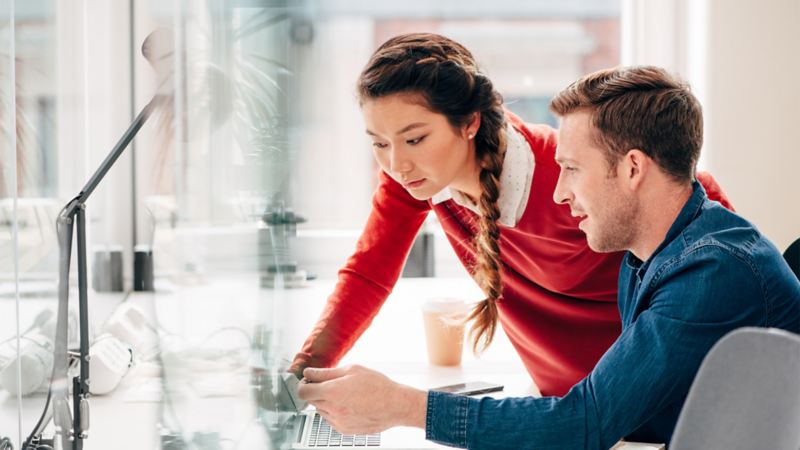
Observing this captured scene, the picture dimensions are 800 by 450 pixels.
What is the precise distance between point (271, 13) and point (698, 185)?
0.58m

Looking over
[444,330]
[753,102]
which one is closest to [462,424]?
[444,330]

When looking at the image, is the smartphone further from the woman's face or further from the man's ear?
the man's ear

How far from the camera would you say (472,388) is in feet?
5.19

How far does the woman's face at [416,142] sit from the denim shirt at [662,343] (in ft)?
1.30

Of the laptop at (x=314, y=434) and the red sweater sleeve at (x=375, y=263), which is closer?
the laptop at (x=314, y=434)

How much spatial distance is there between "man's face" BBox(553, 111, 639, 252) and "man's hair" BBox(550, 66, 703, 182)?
0.02 m

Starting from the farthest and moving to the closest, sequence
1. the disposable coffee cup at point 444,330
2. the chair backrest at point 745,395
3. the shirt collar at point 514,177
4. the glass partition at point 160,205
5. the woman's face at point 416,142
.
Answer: the disposable coffee cup at point 444,330
the shirt collar at point 514,177
the woman's face at point 416,142
the glass partition at point 160,205
the chair backrest at point 745,395

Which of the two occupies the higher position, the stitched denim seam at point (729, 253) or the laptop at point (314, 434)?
the stitched denim seam at point (729, 253)

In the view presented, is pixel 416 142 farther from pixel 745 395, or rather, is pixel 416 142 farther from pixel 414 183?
pixel 745 395

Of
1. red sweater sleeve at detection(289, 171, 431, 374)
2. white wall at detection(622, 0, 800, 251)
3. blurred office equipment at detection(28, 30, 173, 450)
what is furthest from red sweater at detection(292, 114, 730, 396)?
white wall at detection(622, 0, 800, 251)

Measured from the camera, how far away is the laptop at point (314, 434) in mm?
1201

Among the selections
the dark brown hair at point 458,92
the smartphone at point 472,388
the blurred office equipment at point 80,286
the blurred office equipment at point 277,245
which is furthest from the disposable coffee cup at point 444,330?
the blurred office equipment at point 80,286

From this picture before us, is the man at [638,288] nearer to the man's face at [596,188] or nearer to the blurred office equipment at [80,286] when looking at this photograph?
the man's face at [596,188]

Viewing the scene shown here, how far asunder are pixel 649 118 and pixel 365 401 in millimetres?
501
